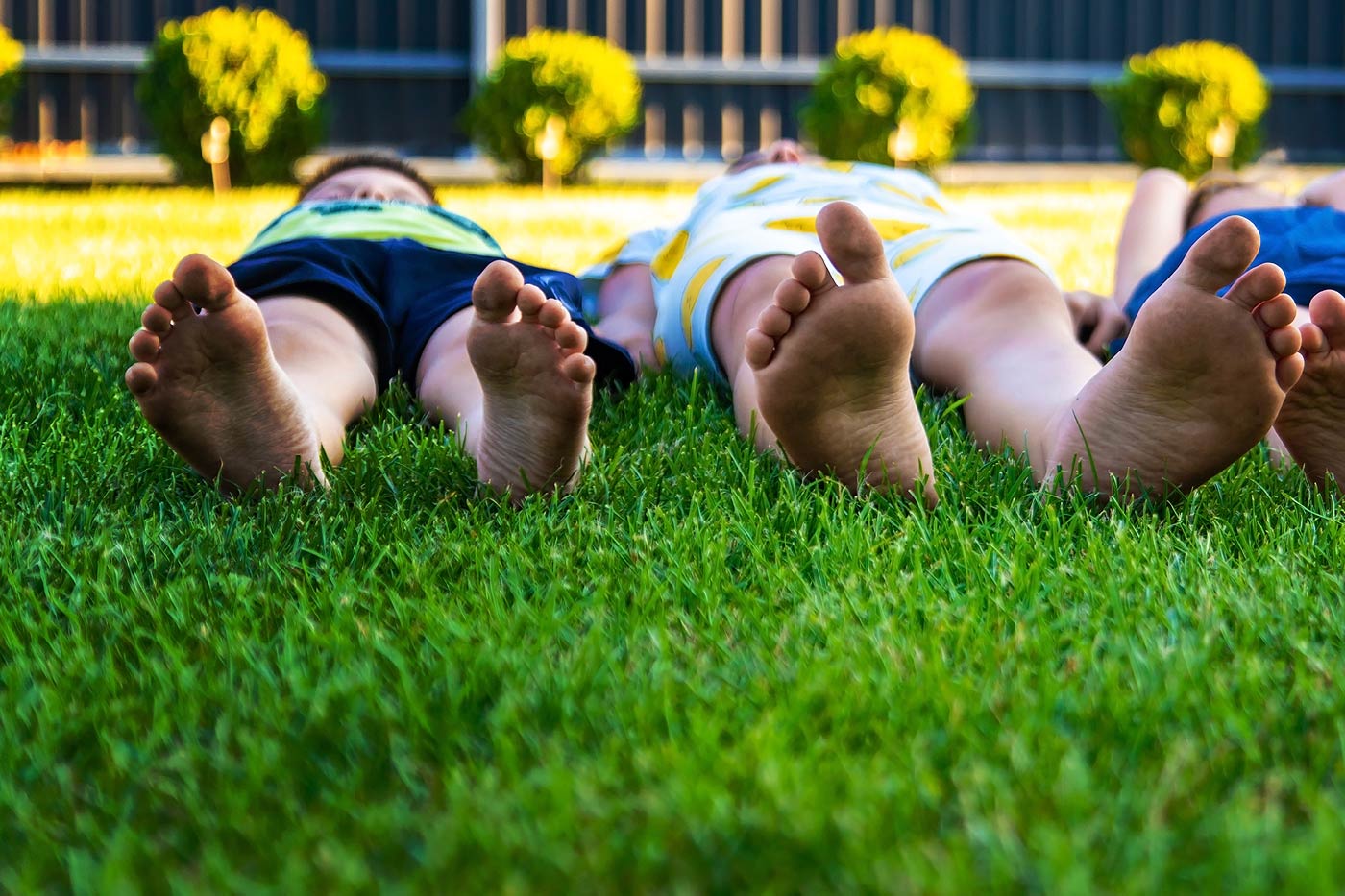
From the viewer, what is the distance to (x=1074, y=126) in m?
10.2

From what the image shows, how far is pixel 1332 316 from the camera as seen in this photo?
1.19 metres

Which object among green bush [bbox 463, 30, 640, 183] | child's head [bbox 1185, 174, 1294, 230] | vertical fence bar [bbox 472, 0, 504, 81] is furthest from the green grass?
vertical fence bar [bbox 472, 0, 504, 81]

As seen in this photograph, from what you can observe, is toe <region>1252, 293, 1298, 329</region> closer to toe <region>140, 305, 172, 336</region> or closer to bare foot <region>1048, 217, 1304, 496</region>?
bare foot <region>1048, 217, 1304, 496</region>

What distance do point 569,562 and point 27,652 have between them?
0.41 metres

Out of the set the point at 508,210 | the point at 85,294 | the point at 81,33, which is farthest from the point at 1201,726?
the point at 81,33

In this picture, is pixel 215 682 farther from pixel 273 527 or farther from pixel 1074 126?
pixel 1074 126

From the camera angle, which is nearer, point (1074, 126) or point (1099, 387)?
point (1099, 387)

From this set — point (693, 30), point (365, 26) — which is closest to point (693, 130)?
point (693, 30)

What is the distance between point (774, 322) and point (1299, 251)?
935mm

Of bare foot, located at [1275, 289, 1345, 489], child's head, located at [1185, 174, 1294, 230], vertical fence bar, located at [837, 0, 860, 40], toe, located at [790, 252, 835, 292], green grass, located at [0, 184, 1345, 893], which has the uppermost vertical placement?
vertical fence bar, located at [837, 0, 860, 40]

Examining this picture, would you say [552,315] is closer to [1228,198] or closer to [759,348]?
[759,348]

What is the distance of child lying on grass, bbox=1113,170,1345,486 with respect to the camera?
3.92ft

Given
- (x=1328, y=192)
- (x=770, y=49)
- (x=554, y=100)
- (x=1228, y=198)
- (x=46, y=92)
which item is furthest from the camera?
(x=770, y=49)

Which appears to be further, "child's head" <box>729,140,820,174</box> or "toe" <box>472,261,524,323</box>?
"child's head" <box>729,140,820,174</box>
